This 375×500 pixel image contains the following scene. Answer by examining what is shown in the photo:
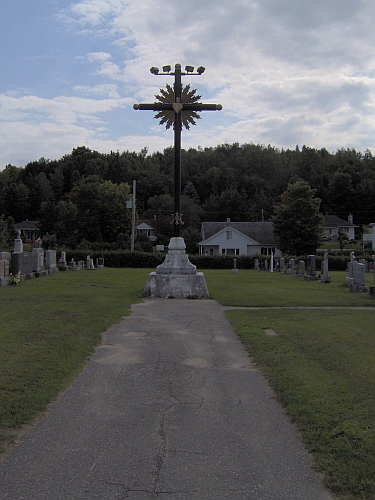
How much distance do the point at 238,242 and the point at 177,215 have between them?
2004 inches

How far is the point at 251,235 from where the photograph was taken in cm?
6962

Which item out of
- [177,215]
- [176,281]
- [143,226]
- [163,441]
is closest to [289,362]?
[163,441]

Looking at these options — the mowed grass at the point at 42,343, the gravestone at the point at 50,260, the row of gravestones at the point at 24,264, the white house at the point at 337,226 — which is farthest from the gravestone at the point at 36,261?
the white house at the point at 337,226

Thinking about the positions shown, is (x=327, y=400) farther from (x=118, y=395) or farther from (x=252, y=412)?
(x=118, y=395)

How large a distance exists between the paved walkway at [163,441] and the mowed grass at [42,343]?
0.80 feet

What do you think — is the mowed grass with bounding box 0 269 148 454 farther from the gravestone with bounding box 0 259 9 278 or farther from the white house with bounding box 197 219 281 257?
the white house with bounding box 197 219 281 257

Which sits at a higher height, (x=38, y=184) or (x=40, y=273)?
(x=38, y=184)

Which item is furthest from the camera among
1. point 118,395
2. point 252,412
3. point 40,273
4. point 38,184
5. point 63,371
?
point 38,184

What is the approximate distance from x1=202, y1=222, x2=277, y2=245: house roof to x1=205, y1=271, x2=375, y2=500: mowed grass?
183 ft

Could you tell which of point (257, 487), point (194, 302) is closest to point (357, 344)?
point (257, 487)

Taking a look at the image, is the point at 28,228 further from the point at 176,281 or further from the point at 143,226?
the point at 176,281

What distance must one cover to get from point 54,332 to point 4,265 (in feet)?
39.7

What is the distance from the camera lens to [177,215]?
17078 mm

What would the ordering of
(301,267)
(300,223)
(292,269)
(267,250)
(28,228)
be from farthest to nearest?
(28,228) < (267,250) < (300,223) < (292,269) < (301,267)
